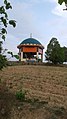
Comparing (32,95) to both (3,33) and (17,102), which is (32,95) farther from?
(3,33)

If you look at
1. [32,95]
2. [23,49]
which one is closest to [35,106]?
[32,95]

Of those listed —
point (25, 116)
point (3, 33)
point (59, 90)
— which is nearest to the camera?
point (3, 33)

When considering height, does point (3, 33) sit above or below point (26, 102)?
above

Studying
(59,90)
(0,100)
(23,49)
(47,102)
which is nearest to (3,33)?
(0,100)

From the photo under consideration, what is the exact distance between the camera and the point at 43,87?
9555 millimetres

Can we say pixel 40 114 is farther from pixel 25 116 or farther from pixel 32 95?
pixel 32 95

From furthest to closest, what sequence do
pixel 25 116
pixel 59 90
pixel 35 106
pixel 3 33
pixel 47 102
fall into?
1. pixel 59 90
2. pixel 47 102
3. pixel 35 106
4. pixel 25 116
5. pixel 3 33

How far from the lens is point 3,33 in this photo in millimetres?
5527

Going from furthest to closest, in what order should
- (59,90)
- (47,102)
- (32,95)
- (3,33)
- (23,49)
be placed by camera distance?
(23,49), (59,90), (32,95), (47,102), (3,33)

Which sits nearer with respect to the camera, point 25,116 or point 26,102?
point 25,116

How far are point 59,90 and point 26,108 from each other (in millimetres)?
3069

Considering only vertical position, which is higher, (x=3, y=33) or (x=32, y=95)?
(x=3, y=33)

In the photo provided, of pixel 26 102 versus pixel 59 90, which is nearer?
pixel 26 102

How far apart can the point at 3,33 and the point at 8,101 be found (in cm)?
144
